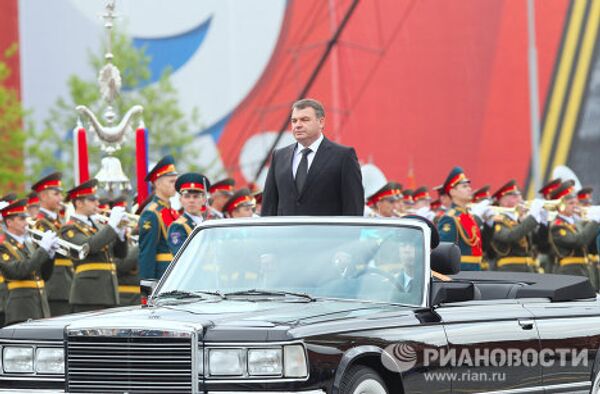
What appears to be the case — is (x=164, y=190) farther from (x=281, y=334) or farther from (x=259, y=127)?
(x=259, y=127)

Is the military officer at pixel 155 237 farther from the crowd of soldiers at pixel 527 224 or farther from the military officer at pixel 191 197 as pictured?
the crowd of soldiers at pixel 527 224

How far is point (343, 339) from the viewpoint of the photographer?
7824mm

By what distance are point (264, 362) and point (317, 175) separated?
3.26 metres

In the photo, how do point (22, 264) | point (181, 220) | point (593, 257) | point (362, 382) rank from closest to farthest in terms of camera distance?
point (362, 382) → point (181, 220) → point (22, 264) → point (593, 257)

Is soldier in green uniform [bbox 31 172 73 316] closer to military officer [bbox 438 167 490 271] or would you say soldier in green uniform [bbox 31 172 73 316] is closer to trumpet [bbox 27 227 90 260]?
trumpet [bbox 27 227 90 260]

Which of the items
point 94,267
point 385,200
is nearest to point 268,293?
point 94,267

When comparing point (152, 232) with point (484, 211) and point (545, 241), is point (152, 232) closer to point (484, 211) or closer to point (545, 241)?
point (484, 211)

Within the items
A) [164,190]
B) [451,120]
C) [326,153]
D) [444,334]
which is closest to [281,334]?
[444,334]

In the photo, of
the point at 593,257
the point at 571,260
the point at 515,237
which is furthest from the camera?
the point at 593,257

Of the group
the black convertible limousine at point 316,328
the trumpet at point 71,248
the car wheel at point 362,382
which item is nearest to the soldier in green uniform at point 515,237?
the trumpet at point 71,248

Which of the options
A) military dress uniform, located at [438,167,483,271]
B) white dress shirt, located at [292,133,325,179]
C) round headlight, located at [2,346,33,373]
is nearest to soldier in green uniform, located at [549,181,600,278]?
military dress uniform, located at [438,167,483,271]

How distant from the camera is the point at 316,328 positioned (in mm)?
7730

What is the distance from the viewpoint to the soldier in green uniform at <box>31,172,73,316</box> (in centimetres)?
1691

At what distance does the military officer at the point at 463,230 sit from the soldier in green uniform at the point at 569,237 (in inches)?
155
